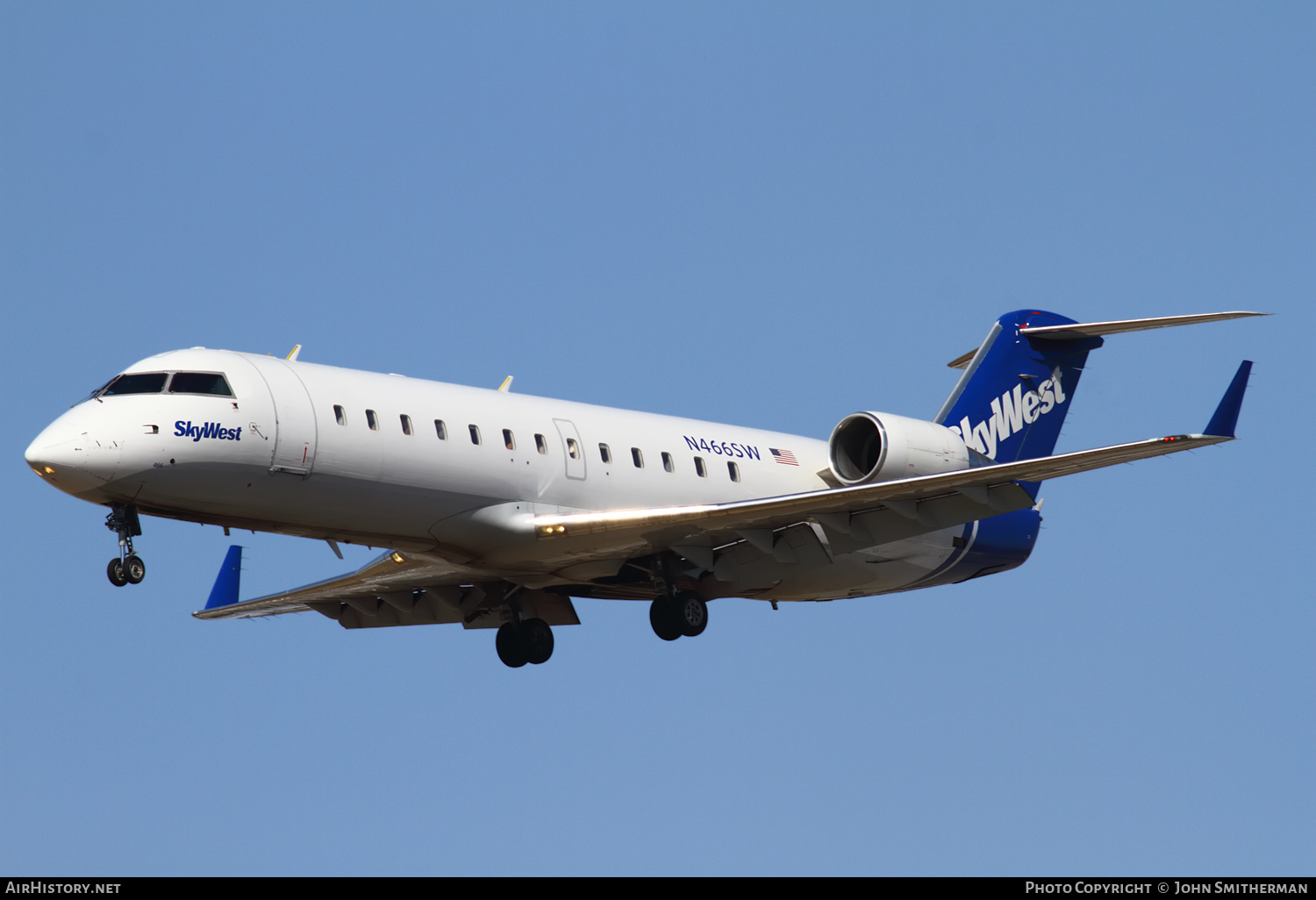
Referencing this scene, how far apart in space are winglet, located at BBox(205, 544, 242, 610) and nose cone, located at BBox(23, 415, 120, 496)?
9065 mm

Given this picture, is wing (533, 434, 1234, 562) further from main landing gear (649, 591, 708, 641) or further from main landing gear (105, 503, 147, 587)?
main landing gear (105, 503, 147, 587)

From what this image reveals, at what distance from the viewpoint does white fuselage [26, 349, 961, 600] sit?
21.2m

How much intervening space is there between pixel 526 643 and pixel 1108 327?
10.5 m

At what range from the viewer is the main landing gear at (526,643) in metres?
27.1

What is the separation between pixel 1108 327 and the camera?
28797 millimetres

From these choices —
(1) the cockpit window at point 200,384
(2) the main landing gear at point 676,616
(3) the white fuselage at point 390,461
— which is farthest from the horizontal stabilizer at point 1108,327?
(1) the cockpit window at point 200,384

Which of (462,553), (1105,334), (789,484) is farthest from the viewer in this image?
(1105,334)

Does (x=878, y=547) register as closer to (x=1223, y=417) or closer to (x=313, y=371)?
(x=1223, y=417)

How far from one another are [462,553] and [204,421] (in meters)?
4.07

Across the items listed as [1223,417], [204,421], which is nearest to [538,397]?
[204,421]

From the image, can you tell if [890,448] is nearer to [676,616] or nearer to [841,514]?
[841,514]

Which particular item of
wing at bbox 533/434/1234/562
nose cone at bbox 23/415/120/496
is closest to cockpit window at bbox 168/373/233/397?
nose cone at bbox 23/415/120/496

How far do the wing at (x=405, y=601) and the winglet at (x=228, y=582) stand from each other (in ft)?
2.17

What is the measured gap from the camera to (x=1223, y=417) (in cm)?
2150
